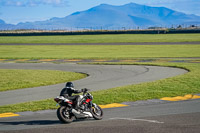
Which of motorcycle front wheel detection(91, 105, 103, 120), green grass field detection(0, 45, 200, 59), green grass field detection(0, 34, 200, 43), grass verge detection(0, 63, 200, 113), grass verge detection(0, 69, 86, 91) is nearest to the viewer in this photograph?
motorcycle front wheel detection(91, 105, 103, 120)

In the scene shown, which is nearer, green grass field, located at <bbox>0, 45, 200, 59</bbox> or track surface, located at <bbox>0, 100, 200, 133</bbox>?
track surface, located at <bbox>0, 100, 200, 133</bbox>

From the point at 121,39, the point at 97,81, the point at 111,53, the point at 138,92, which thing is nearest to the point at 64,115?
the point at 138,92

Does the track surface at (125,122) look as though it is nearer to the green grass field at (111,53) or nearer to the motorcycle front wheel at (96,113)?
the motorcycle front wheel at (96,113)

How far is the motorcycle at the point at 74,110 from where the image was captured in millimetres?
13414

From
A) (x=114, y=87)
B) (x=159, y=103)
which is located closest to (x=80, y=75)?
(x=114, y=87)

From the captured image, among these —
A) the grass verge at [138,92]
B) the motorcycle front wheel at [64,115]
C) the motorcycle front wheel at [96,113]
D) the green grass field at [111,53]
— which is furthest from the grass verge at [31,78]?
the green grass field at [111,53]

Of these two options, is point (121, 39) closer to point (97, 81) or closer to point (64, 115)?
point (97, 81)

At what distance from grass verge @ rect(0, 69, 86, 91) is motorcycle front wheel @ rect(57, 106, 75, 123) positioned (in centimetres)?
1132

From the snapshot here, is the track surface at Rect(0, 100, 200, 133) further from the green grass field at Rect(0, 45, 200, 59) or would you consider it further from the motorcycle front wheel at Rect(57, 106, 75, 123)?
the green grass field at Rect(0, 45, 200, 59)

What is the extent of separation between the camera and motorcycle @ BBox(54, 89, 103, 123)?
528 inches

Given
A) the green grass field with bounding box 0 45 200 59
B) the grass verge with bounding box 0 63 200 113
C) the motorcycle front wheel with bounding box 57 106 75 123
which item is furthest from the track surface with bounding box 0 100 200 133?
the green grass field with bounding box 0 45 200 59

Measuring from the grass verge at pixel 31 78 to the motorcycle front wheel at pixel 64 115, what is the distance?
11.3 m

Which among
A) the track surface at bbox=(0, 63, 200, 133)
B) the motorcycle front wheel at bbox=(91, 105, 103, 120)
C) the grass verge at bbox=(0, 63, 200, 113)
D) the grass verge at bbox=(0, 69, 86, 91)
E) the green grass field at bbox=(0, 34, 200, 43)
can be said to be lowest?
the green grass field at bbox=(0, 34, 200, 43)

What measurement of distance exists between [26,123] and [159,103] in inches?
262
